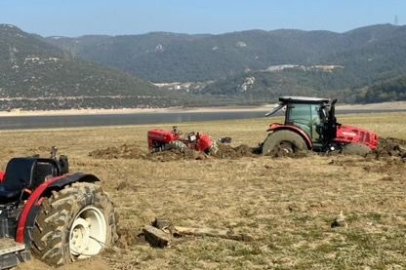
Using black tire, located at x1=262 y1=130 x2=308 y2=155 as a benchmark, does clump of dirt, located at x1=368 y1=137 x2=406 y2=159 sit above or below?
below

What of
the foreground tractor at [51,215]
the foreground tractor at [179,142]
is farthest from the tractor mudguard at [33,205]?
the foreground tractor at [179,142]

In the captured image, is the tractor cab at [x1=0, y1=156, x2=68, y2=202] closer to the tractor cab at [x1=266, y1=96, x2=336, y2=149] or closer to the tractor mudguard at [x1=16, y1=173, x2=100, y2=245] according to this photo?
the tractor mudguard at [x1=16, y1=173, x2=100, y2=245]

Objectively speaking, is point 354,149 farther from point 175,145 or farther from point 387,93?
point 387,93

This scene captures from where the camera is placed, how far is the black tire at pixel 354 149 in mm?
20219

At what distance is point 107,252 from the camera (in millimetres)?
8383

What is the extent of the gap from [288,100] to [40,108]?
16050 centimetres

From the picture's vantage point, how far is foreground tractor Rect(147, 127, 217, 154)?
21500mm

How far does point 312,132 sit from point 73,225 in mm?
14070

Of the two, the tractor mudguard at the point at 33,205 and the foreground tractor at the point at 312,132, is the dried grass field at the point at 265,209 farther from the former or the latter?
the foreground tractor at the point at 312,132

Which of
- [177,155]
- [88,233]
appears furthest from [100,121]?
[88,233]

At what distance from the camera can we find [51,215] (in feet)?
24.2

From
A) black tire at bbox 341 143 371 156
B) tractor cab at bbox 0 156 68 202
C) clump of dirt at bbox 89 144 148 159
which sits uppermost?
tractor cab at bbox 0 156 68 202

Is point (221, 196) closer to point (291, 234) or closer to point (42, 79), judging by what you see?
point (291, 234)

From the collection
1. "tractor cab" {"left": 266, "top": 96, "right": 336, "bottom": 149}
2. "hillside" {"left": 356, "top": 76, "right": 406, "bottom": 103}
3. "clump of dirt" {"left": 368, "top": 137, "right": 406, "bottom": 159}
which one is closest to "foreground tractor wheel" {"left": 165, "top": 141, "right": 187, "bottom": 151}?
"tractor cab" {"left": 266, "top": 96, "right": 336, "bottom": 149}
